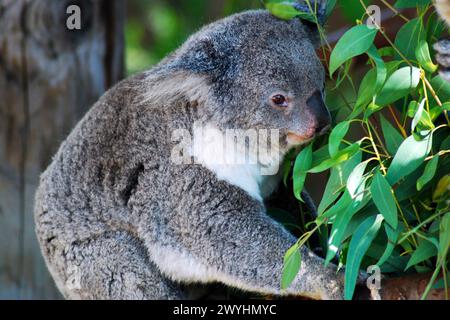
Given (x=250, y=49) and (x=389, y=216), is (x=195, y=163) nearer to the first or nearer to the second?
(x=250, y=49)

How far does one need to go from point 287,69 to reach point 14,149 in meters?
2.40

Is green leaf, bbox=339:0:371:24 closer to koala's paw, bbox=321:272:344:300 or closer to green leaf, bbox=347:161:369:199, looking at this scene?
green leaf, bbox=347:161:369:199

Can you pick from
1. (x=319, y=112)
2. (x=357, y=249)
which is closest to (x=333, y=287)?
(x=357, y=249)

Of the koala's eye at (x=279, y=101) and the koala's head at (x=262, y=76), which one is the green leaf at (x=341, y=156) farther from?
the koala's eye at (x=279, y=101)

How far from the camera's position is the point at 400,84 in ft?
10.2

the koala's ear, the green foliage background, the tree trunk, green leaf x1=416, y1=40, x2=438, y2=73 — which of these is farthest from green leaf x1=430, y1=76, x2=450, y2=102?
the green foliage background

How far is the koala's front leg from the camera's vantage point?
366 cm

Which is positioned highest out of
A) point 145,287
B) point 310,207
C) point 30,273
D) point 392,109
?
point 392,109

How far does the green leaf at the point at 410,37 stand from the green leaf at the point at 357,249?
2.47 feet

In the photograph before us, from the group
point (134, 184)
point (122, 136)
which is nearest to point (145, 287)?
point (134, 184)

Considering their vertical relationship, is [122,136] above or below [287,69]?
below

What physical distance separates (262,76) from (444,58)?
39.4 inches

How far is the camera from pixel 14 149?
5.36 m

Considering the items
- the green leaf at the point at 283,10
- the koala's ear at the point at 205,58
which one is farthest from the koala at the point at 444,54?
the koala's ear at the point at 205,58
